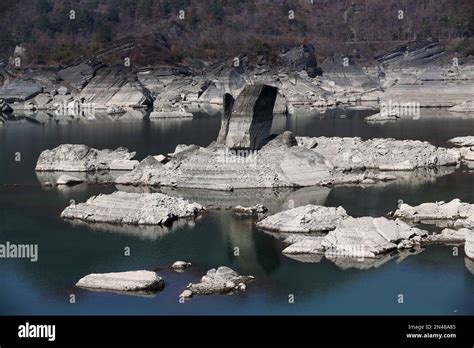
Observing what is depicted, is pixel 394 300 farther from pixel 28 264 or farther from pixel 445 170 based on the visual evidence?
pixel 445 170

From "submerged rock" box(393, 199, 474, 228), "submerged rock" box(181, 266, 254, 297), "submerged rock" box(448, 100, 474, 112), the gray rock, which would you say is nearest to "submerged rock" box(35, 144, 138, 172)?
"submerged rock" box(393, 199, 474, 228)

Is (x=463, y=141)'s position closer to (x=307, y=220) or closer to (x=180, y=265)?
(x=307, y=220)

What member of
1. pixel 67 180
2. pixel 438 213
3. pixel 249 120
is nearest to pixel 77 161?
pixel 67 180

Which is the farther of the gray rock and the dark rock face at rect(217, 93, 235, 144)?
the gray rock

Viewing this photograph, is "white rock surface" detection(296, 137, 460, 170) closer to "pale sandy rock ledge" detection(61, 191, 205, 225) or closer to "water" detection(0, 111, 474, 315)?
"water" detection(0, 111, 474, 315)

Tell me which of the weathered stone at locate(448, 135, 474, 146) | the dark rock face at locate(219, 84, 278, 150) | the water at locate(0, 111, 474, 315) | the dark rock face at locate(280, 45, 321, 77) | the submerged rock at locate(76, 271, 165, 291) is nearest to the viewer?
the water at locate(0, 111, 474, 315)
